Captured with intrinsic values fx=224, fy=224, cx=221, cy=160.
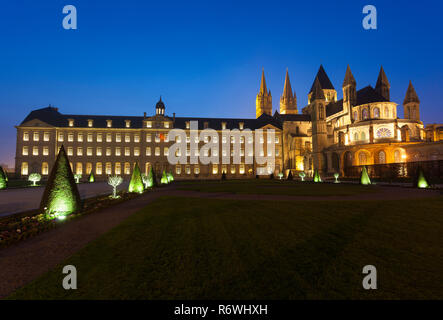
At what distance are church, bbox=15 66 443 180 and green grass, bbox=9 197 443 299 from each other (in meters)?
48.6

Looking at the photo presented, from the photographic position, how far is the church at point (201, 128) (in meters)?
53.2

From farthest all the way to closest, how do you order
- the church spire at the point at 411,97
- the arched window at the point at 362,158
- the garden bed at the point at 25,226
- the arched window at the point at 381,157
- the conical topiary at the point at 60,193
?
1. the church spire at the point at 411,97
2. the arched window at the point at 362,158
3. the arched window at the point at 381,157
4. the conical topiary at the point at 60,193
5. the garden bed at the point at 25,226

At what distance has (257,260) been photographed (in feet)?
15.4

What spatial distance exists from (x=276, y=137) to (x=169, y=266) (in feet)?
202

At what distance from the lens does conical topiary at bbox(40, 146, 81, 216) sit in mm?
9531

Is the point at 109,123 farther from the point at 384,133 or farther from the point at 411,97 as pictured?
the point at 411,97

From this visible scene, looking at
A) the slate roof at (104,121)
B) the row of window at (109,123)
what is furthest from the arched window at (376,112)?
the row of window at (109,123)

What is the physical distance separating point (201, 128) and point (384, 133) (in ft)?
147

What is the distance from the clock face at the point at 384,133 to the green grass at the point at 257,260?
182 ft

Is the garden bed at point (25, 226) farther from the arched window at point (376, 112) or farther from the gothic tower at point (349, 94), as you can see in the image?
the gothic tower at point (349, 94)

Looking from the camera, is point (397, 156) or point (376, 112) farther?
point (376, 112)

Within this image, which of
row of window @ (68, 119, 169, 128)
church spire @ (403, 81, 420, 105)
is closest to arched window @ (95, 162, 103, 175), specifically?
row of window @ (68, 119, 169, 128)

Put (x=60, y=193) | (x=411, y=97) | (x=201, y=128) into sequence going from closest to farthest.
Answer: (x=60, y=193) < (x=411, y=97) < (x=201, y=128)

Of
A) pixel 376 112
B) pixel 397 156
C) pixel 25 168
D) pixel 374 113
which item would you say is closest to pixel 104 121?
pixel 25 168
